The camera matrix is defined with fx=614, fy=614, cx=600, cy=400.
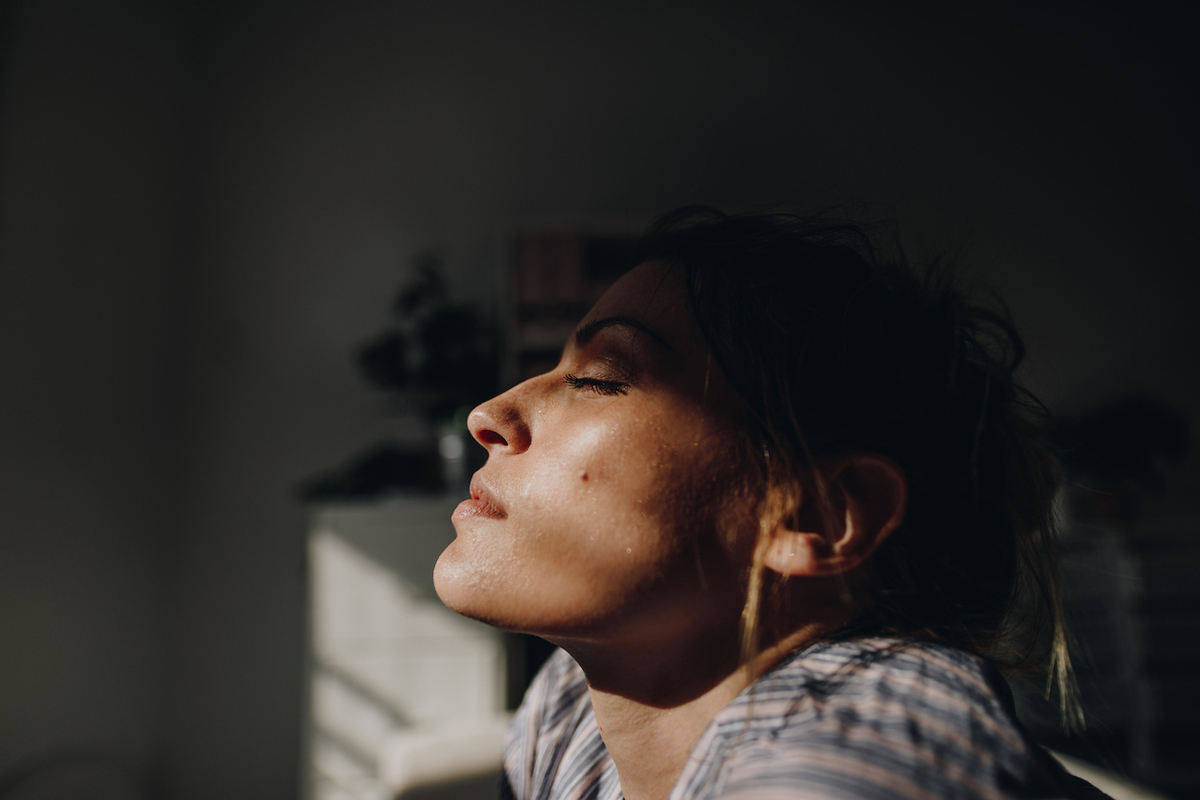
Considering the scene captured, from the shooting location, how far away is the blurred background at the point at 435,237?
7.41ft

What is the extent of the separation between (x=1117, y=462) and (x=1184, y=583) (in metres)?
0.53

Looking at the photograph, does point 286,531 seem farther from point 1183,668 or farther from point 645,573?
point 1183,668

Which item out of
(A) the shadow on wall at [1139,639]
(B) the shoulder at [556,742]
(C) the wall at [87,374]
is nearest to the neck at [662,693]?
(B) the shoulder at [556,742]

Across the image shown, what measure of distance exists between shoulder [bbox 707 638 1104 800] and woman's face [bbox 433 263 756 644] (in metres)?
0.13

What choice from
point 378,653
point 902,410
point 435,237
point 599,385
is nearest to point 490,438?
point 599,385

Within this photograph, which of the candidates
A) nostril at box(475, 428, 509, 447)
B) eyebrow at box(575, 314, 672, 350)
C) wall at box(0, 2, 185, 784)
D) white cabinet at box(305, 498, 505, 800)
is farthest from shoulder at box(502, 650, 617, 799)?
wall at box(0, 2, 185, 784)

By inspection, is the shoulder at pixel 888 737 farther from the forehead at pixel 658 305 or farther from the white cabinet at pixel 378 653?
the white cabinet at pixel 378 653

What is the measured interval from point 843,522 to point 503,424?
1.21ft

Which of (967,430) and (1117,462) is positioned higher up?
(967,430)

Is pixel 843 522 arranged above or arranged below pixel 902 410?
below

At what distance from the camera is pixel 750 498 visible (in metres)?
0.61

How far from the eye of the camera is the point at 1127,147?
3.06 m

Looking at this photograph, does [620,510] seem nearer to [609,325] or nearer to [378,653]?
[609,325]

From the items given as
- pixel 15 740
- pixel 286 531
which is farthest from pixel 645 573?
pixel 286 531
